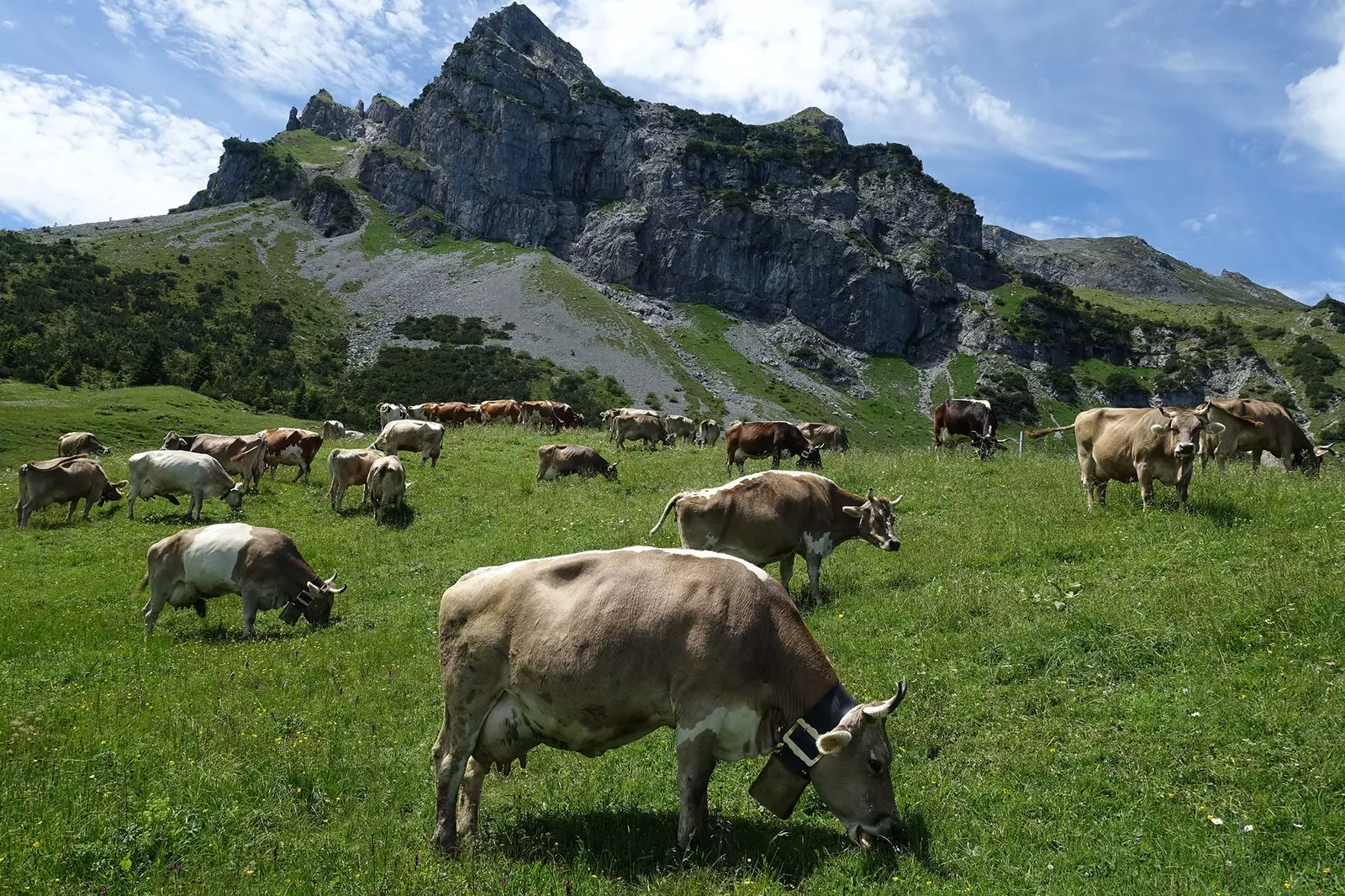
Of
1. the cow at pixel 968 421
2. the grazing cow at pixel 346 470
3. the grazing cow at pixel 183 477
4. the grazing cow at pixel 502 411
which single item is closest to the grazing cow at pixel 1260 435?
the cow at pixel 968 421

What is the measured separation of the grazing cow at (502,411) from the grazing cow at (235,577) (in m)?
30.8

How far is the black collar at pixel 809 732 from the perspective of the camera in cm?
564

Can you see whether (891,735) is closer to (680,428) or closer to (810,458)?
(810,458)

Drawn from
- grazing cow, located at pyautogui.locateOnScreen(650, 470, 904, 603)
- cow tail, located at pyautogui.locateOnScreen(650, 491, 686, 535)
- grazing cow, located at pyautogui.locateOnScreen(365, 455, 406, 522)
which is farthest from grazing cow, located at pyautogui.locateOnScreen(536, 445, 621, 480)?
grazing cow, located at pyautogui.locateOnScreen(650, 470, 904, 603)

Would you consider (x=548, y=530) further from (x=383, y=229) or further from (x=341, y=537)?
(x=383, y=229)

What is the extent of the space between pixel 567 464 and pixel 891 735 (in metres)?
19.6

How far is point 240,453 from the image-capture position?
2470cm

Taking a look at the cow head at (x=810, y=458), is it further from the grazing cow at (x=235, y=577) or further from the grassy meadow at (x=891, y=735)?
the grazing cow at (x=235, y=577)

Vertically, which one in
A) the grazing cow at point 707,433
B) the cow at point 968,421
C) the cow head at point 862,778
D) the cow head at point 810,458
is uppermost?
the cow at point 968,421

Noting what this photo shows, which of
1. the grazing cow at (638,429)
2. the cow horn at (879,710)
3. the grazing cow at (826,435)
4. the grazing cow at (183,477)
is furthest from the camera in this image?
the grazing cow at (826,435)

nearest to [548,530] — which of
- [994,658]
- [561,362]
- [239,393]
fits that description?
[994,658]

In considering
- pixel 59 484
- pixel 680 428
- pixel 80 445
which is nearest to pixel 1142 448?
pixel 59 484

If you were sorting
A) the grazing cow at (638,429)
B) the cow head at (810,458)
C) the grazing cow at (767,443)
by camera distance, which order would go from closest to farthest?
the cow head at (810,458)
the grazing cow at (767,443)
the grazing cow at (638,429)

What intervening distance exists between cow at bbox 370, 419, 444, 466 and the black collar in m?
24.8
